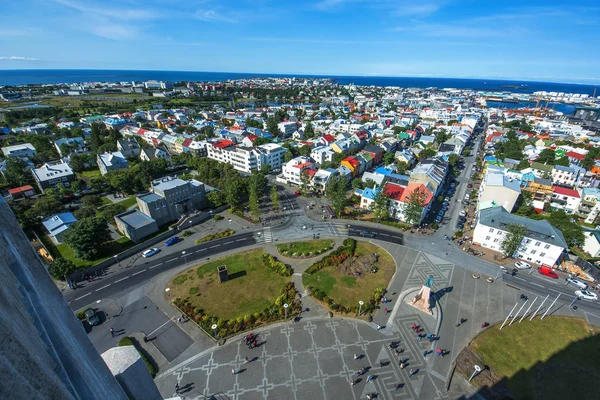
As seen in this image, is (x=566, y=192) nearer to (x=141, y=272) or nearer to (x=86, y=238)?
(x=141, y=272)

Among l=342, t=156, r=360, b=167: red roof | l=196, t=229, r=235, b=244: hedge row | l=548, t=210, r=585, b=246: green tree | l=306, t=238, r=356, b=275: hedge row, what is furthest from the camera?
l=342, t=156, r=360, b=167: red roof

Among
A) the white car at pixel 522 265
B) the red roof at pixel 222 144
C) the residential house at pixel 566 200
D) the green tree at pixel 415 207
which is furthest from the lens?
the red roof at pixel 222 144

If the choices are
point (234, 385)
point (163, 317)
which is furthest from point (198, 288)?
point (234, 385)

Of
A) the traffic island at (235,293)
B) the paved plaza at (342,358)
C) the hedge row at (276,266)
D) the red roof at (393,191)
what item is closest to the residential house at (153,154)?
the traffic island at (235,293)

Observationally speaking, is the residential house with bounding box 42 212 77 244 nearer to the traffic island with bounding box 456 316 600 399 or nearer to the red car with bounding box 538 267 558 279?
the traffic island with bounding box 456 316 600 399

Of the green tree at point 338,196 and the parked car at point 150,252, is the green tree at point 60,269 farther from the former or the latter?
the green tree at point 338,196

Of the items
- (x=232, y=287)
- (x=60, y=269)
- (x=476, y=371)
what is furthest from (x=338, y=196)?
(x=60, y=269)

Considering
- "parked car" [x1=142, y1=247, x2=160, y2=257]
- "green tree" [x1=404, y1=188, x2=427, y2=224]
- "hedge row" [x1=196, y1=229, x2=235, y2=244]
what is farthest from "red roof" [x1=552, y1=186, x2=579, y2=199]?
"parked car" [x1=142, y1=247, x2=160, y2=257]
